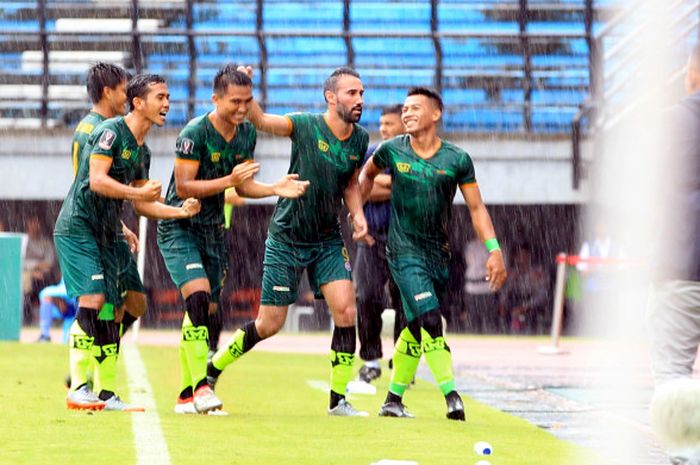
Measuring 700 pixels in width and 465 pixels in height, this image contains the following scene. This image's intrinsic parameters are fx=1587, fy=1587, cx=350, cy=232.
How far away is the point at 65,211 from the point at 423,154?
2226 millimetres

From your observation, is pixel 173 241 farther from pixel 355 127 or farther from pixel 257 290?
pixel 257 290

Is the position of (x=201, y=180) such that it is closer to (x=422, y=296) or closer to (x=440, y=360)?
(x=422, y=296)

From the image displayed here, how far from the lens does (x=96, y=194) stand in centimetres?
948

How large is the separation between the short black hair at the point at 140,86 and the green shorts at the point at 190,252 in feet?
2.73

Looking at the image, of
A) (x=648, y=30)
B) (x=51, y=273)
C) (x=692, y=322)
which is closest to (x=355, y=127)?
(x=692, y=322)

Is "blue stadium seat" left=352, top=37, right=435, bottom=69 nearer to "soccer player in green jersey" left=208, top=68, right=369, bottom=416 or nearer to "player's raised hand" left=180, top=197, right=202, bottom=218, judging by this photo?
"soccer player in green jersey" left=208, top=68, right=369, bottom=416

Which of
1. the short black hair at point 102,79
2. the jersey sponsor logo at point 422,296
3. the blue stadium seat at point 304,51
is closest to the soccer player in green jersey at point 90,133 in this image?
the short black hair at point 102,79

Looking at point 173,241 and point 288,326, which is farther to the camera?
point 288,326

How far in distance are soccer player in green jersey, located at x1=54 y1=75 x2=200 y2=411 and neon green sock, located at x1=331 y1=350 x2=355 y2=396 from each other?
4.04 feet

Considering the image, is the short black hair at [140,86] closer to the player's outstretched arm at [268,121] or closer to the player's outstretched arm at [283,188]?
the player's outstretched arm at [268,121]

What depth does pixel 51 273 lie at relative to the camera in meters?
26.8

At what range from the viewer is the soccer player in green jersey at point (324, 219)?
9.64 meters

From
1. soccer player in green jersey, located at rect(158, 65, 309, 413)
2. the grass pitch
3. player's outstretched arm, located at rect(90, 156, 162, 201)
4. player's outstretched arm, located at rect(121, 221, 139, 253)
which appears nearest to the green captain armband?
the grass pitch

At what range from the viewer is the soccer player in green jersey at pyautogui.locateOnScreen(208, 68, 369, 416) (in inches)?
380
